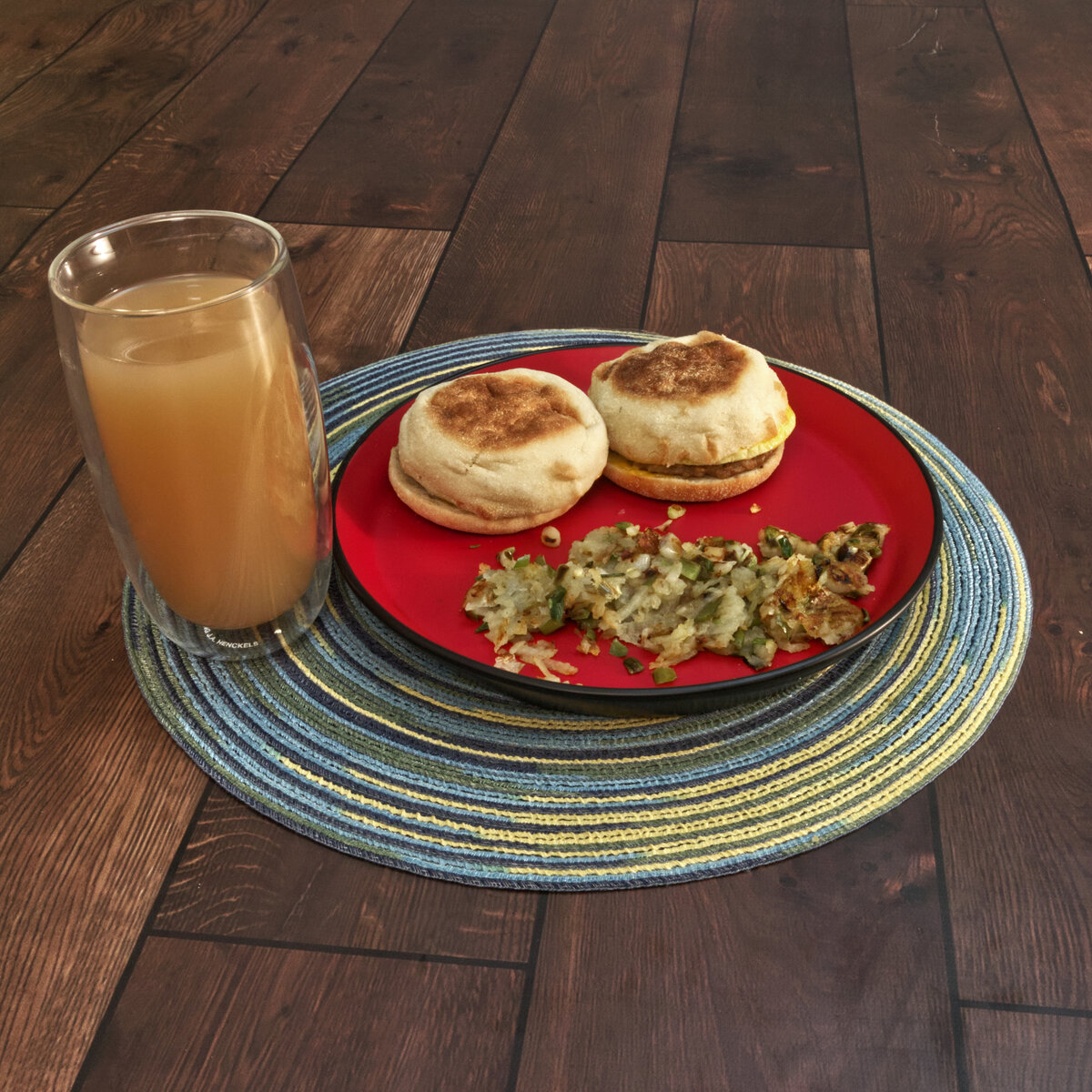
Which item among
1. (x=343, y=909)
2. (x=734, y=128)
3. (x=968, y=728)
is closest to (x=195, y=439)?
(x=343, y=909)

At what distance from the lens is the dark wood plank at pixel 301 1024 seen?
969mm

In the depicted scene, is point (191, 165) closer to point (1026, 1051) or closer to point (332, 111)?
point (332, 111)

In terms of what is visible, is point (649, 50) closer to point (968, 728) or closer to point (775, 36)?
point (775, 36)

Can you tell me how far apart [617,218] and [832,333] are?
0.63m

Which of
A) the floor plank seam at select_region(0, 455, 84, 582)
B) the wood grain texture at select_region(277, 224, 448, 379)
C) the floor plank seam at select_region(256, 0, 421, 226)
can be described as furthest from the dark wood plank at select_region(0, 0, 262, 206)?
the floor plank seam at select_region(0, 455, 84, 582)

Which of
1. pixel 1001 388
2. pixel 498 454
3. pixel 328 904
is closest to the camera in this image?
pixel 328 904

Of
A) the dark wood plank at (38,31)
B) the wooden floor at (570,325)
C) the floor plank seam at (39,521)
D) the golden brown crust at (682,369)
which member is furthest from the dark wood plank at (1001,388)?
the dark wood plank at (38,31)

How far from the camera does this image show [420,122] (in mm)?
2852

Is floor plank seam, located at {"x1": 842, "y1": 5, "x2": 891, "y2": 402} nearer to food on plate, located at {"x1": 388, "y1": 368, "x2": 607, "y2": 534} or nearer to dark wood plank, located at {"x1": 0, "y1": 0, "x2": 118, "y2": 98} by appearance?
food on plate, located at {"x1": 388, "y1": 368, "x2": 607, "y2": 534}

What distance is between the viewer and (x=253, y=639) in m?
1.36

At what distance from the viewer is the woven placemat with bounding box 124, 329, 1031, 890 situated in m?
1.13

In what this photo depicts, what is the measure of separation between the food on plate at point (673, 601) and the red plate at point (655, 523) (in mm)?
20

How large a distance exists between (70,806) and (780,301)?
1.55m

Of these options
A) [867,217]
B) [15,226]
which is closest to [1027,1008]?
[867,217]
